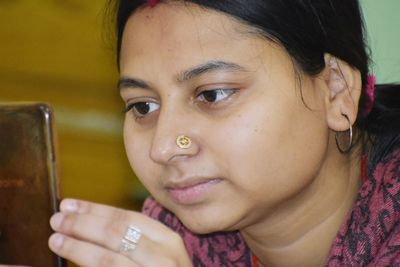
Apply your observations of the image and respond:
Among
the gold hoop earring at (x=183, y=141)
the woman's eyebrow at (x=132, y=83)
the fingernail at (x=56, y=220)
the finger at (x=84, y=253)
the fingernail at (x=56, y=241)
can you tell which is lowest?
the finger at (x=84, y=253)

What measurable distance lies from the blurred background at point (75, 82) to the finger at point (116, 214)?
1.12 meters

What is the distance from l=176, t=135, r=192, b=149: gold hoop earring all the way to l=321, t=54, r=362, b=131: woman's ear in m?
0.24

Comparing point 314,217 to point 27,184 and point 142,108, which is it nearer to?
point 142,108

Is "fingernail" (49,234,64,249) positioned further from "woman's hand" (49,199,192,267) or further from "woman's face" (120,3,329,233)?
"woman's face" (120,3,329,233)

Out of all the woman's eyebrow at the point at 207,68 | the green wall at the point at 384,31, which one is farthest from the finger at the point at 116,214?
the green wall at the point at 384,31

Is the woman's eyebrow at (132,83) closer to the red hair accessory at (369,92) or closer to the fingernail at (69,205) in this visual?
the fingernail at (69,205)

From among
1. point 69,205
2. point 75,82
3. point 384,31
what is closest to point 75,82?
point 75,82

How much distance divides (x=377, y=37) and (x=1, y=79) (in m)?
1.20

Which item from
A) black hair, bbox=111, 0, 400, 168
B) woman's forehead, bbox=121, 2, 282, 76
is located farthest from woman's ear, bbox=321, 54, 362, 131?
woman's forehead, bbox=121, 2, 282, 76

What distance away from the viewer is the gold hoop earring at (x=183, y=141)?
831 mm

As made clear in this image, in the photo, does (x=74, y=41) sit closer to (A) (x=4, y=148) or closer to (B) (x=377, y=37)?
(B) (x=377, y=37)

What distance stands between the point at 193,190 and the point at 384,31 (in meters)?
0.75

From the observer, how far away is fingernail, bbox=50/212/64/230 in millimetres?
746

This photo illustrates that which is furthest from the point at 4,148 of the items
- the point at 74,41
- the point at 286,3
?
the point at 74,41
